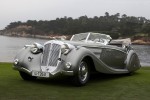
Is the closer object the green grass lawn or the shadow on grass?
the green grass lawn

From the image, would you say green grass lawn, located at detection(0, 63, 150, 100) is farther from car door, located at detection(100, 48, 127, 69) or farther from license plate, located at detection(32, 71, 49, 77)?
car door, located at detection(100, 48, 127, 69)

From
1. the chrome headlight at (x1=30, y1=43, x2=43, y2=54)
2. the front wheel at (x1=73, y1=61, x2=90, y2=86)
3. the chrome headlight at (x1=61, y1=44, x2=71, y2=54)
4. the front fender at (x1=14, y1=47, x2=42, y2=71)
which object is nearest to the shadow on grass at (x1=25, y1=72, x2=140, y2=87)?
the front wheel at (x1=73, y1=61, x2=90, y2=86)

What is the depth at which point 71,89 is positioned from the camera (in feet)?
28.8

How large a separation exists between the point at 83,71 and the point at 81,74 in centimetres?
10

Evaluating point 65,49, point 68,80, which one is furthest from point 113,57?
point 65,49

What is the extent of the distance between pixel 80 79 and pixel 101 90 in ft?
2.26

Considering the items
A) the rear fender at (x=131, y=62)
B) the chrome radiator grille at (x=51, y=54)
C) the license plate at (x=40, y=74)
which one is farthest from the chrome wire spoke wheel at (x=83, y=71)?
the rear fender at (x=131, y=62)

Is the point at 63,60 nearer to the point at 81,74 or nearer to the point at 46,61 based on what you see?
the point at 46,61

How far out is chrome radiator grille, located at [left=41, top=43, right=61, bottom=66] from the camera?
9.21 m

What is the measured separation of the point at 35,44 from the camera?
32.3 feet

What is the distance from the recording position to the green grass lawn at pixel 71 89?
768 centimetres

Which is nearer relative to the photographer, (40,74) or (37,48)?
(40,74)

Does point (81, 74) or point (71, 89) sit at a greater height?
point (81, 74)

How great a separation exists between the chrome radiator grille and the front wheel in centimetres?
62
